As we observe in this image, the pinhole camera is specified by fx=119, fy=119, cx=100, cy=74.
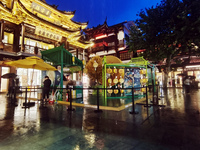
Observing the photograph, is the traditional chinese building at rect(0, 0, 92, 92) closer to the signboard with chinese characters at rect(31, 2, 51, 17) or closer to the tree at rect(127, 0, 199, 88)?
the signboard with chinese characters at rect(31, 2, 51, 17)

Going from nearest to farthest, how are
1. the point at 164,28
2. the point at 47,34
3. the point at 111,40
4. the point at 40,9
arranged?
1. the point at 164,28
2. the point at 47,34
3. the point at 40,9
4. the point at 111,40

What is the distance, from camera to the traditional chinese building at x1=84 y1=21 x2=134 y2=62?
29328 millimetres

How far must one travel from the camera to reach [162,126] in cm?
371

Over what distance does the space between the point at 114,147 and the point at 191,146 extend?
163cm

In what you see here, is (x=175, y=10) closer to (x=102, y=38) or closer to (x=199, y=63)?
(x=199, y=63)

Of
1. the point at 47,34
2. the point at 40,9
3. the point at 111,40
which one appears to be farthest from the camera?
the point at 111,40

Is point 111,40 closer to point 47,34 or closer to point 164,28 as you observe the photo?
point 47,34

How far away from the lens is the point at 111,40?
32.2 metres

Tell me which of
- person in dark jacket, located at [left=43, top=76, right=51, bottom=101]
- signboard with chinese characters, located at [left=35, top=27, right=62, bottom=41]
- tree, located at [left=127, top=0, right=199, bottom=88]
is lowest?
person in dark jacket, located at [left=43, top=76, right=51, bottom=101]

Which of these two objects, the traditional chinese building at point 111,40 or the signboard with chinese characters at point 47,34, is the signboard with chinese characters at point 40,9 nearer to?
the signboard with chinese characters at point 47,34

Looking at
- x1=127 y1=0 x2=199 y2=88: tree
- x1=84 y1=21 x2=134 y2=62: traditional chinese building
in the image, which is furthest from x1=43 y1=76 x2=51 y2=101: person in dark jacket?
x1=84 y1=21 x2=134 y2=62: traditional chinese building

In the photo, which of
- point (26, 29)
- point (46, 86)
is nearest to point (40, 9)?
point (26, 29)

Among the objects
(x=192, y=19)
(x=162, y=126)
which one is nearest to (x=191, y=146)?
(x=162, y=126)

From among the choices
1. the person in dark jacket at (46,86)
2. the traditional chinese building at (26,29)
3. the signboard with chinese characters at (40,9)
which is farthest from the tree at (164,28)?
the signboard with chinese characters at (40,9)
